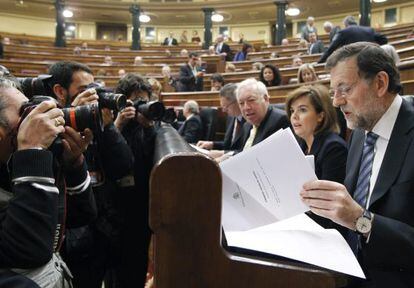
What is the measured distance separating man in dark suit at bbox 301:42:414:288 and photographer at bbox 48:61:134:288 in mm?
894

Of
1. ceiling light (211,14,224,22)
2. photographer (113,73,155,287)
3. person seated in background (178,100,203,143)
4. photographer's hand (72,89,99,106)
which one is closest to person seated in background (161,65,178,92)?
person seated in background (178,100,203,143)

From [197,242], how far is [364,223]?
475 millimetres

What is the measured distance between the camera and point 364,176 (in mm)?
1239

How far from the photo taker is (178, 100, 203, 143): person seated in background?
4355 mm

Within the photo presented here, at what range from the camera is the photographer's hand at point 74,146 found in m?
1.23

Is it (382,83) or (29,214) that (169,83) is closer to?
(382,83)

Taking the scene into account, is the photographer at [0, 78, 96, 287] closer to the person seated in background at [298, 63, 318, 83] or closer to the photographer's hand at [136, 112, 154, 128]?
the photographer's hand at [136, 112, 154, 128]

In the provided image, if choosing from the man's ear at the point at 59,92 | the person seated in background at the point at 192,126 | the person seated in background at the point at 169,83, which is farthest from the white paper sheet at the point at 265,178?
the person seated in background at the point at 169,83

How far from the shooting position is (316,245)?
846 millimetres

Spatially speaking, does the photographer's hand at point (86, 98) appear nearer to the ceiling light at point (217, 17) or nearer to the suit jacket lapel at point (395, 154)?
the suit jacket lapel at point (395, 154)

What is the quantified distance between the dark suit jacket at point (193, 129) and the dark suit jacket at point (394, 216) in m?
3.23

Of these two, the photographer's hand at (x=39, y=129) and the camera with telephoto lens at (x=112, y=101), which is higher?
the camera with telephoto lens at (x=112, y=101)

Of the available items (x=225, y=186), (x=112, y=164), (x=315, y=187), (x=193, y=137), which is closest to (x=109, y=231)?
(x=112, y=164)

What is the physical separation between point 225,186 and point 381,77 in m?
0.69
